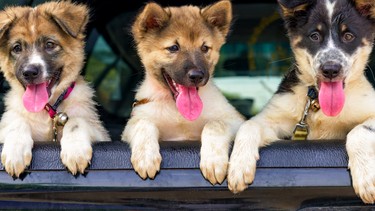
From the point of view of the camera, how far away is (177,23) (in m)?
3.93

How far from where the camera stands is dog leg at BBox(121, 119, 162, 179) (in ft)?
7.93

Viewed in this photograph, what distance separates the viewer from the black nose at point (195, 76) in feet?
11.6

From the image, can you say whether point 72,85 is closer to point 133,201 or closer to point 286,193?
point 133,201

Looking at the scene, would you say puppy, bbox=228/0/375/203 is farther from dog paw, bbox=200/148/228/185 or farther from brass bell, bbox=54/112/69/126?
brass bell, bbox=54/112/69/126

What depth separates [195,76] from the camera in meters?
3.54

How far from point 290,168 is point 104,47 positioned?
3719 millimetres

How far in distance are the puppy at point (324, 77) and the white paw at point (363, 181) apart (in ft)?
1.85

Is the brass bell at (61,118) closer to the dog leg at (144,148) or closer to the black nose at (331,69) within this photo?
the dog leg at (144,148)

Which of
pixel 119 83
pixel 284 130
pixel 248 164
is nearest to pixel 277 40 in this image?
pixel 119 83

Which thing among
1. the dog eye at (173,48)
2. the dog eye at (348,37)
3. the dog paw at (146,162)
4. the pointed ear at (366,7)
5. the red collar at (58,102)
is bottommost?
the red collar at (58,102)

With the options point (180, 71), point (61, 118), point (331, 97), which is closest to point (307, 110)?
point (331, 97)

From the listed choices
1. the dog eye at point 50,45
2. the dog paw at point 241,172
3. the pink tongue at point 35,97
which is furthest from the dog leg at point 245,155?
the dog eye at point 50,45

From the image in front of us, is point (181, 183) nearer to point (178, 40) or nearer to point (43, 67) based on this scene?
point (43, 67)

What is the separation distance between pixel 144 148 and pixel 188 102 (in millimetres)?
868
